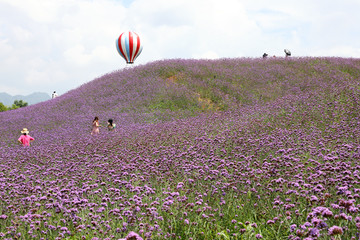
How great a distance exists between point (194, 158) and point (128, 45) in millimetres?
26101

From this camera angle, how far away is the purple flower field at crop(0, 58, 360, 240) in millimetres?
4293

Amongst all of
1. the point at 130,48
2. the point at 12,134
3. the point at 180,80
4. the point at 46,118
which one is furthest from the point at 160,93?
the point at 130,48

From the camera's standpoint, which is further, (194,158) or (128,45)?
(128,45)

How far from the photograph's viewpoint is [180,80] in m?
23.4

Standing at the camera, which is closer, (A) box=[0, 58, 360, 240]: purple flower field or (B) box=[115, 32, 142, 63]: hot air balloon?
(A) box=[0, 58, 360, 240]: purple flower field

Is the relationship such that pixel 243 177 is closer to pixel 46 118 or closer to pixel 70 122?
pixel 70 122

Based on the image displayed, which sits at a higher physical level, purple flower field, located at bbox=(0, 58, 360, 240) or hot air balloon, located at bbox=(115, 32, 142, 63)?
hot air balloon, located at bbox=(115, 32, 142, 63)

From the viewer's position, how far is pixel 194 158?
7281 millimetres

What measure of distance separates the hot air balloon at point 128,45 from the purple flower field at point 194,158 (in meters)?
5.06

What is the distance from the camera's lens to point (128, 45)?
31.6m

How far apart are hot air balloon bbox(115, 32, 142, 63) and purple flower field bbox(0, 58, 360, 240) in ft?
16.6

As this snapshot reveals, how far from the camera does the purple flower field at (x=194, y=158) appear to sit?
169 inches

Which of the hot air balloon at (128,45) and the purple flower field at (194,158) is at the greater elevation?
the hot air balloon at (128,45)

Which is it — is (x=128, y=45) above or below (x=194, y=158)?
above
